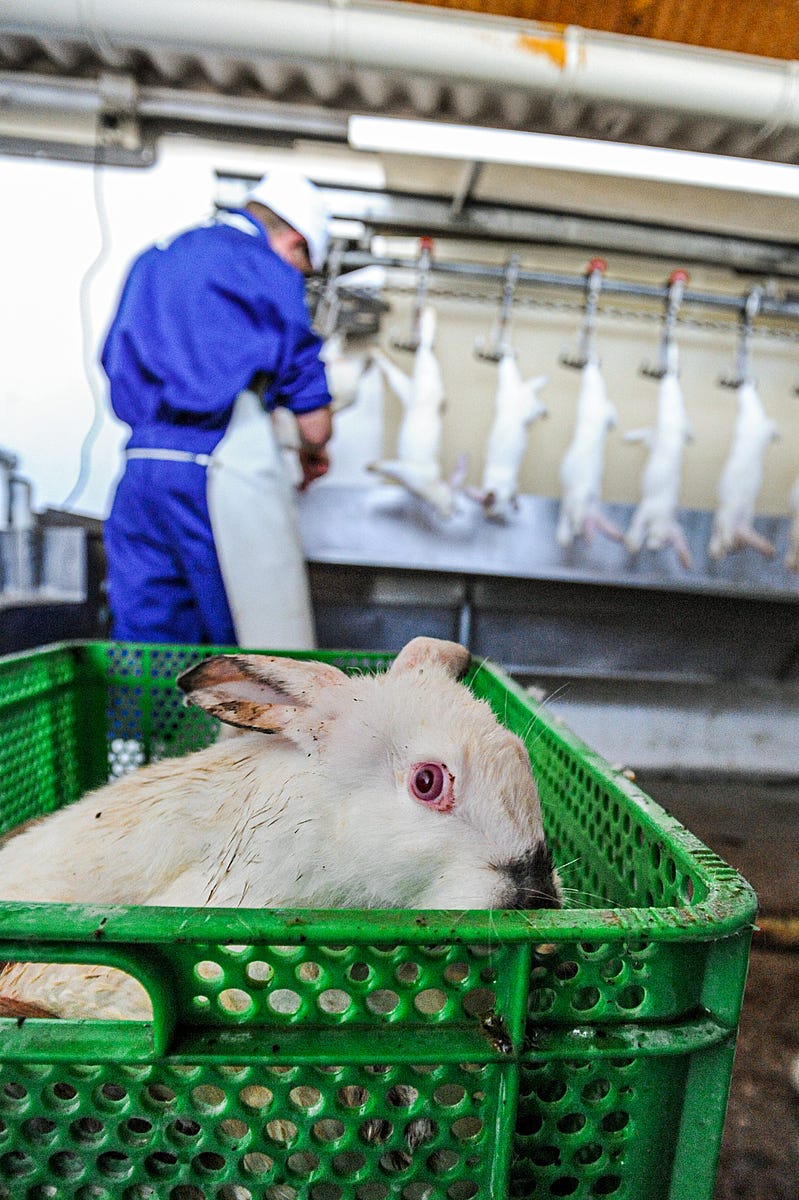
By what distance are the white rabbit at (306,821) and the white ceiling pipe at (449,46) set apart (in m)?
1.68

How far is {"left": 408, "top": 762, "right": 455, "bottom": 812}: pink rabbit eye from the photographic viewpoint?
2.04 feet

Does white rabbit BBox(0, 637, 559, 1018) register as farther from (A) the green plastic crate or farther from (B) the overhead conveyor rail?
(B) the overhead conveyor rail

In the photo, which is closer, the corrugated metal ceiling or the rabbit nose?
the rabbit nose

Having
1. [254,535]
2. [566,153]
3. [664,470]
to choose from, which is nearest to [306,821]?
[254,535]

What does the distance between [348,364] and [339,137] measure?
89cm

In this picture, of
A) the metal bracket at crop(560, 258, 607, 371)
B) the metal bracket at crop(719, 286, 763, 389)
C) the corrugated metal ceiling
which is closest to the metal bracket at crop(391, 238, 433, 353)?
the corrugated metal ceiling

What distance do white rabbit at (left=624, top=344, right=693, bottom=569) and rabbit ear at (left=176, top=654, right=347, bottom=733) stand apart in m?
2.23

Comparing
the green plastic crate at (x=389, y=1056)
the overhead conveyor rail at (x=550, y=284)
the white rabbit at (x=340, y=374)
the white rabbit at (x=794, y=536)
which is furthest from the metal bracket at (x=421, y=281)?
the green plastic crate at (x=389, y=1056)

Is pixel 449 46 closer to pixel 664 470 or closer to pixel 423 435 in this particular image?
pixel 423 435

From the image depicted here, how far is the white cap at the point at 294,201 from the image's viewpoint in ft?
6.54

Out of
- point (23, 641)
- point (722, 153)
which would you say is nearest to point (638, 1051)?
point (23, 641)

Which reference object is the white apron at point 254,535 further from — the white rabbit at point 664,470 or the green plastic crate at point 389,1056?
the white rabbit at point 664,470

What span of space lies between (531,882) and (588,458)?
7.44ft

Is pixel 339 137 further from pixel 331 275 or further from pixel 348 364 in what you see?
pixel 348 364
